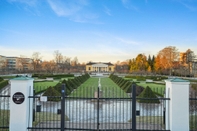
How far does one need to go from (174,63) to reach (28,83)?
5428cm

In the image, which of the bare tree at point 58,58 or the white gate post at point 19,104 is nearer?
the white gate post at point 19,104

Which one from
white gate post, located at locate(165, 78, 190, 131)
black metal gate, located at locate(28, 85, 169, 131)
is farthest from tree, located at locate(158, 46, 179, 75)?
white gate post, located at locate(165, 78, 190, 131)

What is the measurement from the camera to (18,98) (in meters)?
5.66

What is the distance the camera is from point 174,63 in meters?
54.3

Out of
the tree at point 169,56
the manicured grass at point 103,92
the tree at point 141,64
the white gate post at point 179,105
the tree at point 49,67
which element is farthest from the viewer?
the tree at point 141,64

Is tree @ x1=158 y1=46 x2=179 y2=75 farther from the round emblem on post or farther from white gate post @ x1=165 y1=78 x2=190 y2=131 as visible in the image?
the round emblem on post

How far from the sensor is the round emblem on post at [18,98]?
5645 mm

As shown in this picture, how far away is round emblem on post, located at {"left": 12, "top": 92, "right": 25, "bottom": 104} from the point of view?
18.5 feet

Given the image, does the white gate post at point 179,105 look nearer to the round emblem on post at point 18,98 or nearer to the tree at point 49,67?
the round emblem on post at point 18,98

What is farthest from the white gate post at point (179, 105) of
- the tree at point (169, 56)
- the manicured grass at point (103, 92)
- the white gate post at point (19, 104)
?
the tree at point (169, 56)

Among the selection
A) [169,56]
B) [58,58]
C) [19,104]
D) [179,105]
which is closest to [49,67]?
[58,58]

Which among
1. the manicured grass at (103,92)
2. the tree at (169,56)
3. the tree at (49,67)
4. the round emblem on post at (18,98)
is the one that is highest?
the tree at (169,56)

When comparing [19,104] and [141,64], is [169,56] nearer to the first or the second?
[141,64]

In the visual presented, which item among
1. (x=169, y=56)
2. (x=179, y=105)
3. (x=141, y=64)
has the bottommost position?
(x=179, y=105)
